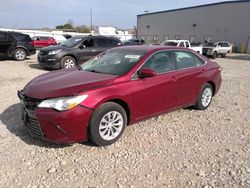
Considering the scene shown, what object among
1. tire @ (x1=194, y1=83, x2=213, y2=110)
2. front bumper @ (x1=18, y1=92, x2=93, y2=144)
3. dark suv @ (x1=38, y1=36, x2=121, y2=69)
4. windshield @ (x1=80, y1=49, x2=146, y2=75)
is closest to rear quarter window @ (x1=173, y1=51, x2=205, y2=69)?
tire @ (x1=194, y1=83, x2=213, y2=110)

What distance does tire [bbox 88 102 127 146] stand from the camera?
360cm

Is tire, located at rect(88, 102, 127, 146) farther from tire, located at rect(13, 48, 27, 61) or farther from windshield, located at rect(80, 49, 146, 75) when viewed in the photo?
tire, located at rect(13, 48, 27, 61)

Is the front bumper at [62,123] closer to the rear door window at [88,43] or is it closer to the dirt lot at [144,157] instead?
the dirt lot at [144,157]

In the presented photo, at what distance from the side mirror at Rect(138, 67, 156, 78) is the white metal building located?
29.1 metres

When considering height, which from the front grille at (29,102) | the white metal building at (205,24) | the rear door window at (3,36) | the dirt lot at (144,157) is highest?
the white metal building at (205,24)

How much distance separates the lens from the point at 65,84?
380cm

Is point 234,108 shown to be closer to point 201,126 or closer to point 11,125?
point 201,126

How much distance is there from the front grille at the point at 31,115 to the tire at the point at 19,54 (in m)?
11.9

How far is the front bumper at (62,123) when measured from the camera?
338cm

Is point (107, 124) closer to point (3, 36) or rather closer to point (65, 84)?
point (65, 84)

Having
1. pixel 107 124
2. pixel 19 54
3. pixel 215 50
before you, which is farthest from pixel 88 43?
pixel 215 50

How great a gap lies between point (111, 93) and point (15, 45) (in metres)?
12.5

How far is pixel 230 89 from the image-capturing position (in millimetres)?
7840

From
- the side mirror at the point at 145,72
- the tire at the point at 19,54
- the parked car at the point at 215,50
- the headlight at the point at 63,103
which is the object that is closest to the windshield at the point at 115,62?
the side mirror at the point at 145,72
